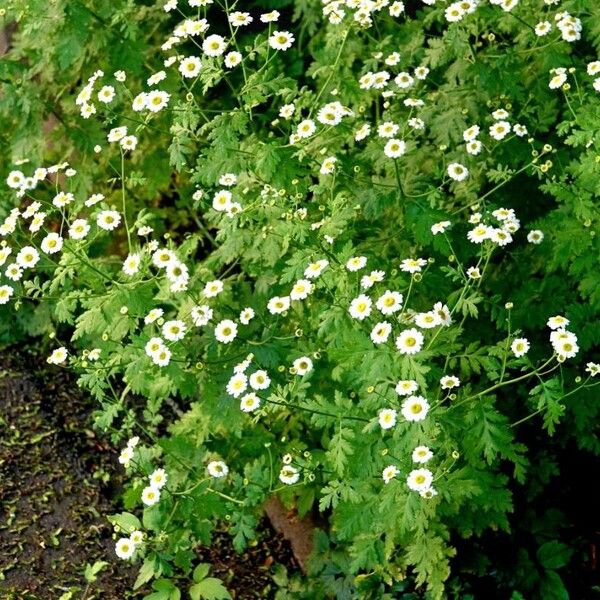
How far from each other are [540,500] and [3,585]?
2084 millimetres

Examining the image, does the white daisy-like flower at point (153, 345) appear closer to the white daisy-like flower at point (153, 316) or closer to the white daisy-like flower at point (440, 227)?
the white daisy-like flower at point (153, 316)

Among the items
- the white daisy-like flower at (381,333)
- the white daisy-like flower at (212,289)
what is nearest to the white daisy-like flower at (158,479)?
the white daisy-like flower at (212,289)

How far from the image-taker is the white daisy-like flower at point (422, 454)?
2564mm

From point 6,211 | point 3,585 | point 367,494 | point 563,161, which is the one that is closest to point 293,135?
point 563,161

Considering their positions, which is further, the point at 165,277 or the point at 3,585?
the point at 3,585

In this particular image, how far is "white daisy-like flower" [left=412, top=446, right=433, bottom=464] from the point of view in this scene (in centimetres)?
256

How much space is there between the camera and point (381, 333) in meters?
2.71

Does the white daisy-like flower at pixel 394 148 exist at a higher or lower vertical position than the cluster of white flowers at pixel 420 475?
higher

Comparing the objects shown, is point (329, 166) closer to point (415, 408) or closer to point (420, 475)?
point (415, 408)

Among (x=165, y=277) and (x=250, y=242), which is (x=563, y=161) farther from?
(x=165, y=277)

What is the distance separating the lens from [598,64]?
10.6 ft

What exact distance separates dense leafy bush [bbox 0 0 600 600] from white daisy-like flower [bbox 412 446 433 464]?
0.19ft

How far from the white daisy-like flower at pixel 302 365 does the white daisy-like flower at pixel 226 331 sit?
0.23 meters

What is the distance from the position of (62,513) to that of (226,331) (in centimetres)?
142
